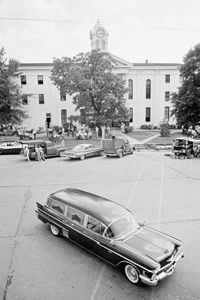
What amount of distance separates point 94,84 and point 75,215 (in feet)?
85.1

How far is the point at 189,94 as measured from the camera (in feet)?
82.0

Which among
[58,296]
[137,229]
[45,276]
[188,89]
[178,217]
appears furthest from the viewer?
[188,89]

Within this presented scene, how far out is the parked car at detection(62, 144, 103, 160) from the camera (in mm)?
18219

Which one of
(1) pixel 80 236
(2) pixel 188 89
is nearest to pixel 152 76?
(2) pixel 188 89

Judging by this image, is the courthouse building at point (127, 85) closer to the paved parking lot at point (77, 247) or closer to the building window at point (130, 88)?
the building window at point (130, 88)

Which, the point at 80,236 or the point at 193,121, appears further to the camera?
the point at 193,121

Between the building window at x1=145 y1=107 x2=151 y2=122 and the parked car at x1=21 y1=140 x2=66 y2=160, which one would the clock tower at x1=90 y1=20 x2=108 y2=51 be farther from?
the parked car at x1=21 y1=140 x2=66 y2=160

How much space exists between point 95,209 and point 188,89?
2363 centimetres

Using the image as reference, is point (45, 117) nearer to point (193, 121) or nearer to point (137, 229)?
point (193, 121)

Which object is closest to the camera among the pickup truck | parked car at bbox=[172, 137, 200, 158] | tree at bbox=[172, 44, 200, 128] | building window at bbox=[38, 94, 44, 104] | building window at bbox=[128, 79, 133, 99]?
the pickup truck

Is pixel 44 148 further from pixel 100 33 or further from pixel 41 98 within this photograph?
pixel 100 33

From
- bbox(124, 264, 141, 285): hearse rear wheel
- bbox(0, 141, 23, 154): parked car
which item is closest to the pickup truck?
bbox(0, 141, 23, 154): parked car

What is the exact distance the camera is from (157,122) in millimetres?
47469

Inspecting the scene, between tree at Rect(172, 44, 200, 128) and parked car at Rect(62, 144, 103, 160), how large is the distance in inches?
475
